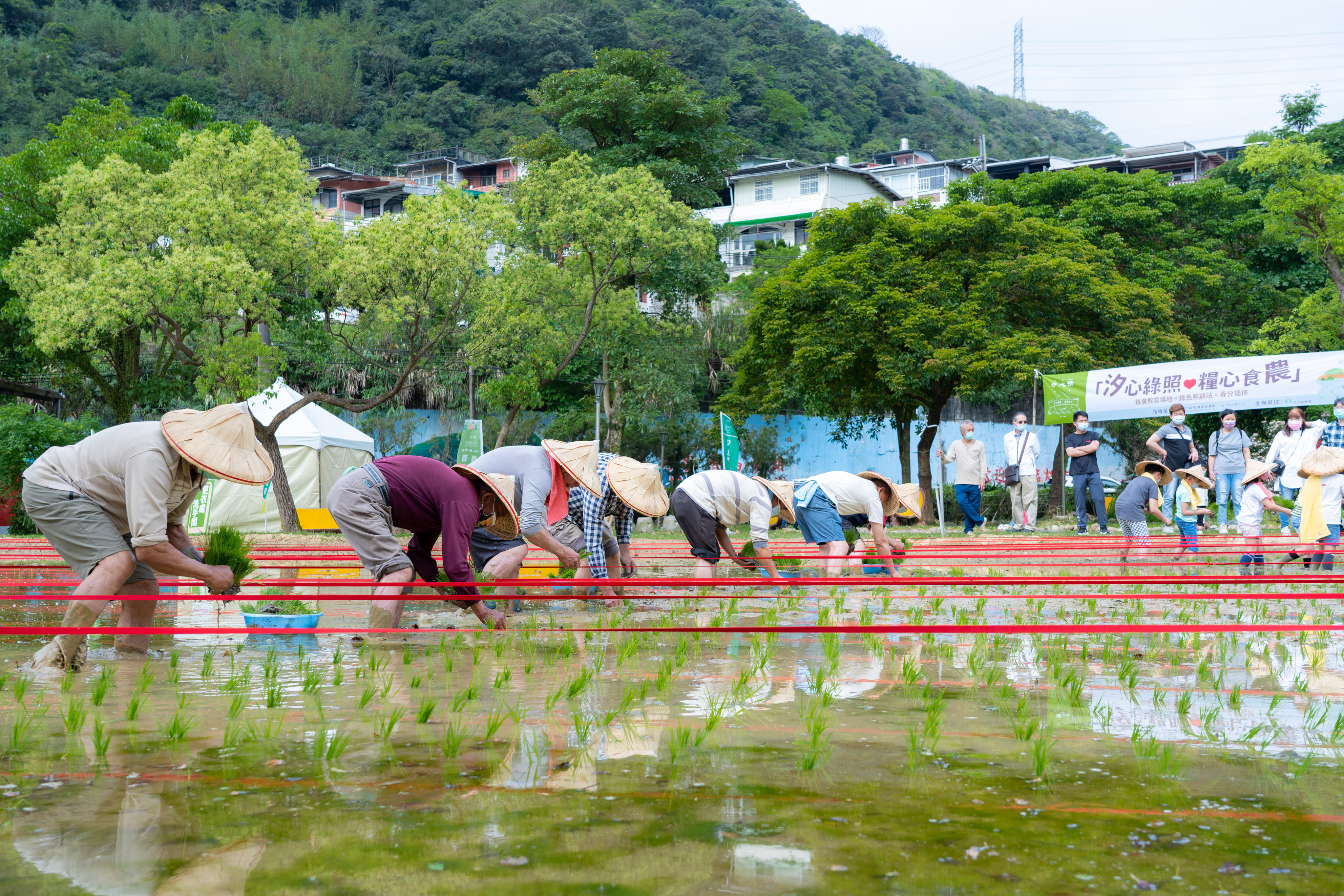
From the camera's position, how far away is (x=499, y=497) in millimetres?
6355

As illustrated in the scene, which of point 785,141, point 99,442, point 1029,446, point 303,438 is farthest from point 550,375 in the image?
point 785,141

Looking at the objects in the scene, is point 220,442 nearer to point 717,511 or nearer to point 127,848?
point 127,848

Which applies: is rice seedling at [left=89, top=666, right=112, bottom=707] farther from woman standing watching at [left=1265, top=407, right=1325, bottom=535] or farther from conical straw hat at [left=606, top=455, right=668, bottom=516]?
woman standing watching at [left=1265, top=407, right=1325, bottom=535]

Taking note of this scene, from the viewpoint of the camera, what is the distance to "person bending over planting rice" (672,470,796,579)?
840cm

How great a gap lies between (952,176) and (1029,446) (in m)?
46.1

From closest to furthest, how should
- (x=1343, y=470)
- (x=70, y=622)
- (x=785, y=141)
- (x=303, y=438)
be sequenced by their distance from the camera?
(x=70, y=622) → (x=1343, y=470) → (x=303, y=438) → (x=785, y=141)

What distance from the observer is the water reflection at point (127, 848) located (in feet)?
6.79

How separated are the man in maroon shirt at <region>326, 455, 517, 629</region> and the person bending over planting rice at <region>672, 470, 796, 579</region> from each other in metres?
2.43

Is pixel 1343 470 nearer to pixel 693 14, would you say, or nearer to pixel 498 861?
pixel 498 861

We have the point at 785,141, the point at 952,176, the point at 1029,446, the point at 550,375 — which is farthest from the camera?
the point at 785,141

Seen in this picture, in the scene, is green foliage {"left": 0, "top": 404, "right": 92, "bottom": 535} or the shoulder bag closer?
the shoulder bag

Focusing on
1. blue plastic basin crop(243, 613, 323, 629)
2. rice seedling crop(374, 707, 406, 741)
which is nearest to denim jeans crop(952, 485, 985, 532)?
blue plastic basin crop(243, 613, 323, 629)

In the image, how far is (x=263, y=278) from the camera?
15922 millimetres

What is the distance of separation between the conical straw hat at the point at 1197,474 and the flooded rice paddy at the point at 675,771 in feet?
19.0
